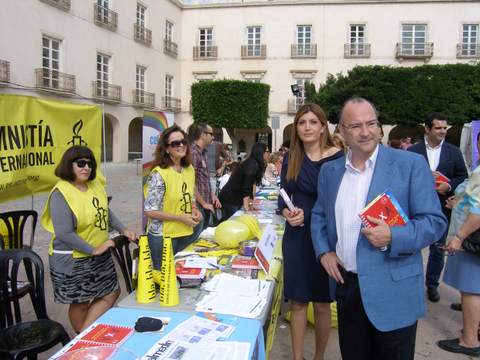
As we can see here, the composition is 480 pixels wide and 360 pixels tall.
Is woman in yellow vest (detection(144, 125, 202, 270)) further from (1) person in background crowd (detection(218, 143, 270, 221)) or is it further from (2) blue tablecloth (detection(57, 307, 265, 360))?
(1) person in background crowd (detection(218, 143, 270, 221))

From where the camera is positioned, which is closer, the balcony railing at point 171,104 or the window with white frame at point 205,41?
the balcony railing at point 171,104

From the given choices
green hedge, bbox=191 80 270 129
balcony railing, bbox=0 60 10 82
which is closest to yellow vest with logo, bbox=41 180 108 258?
balcony railing, bbox=0 60 10 82

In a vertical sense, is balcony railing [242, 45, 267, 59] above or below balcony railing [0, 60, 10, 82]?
above

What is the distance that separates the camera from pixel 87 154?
265 centimetres

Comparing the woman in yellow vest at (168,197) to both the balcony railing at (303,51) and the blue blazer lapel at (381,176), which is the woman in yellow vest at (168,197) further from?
the balcony railing at (303,51)

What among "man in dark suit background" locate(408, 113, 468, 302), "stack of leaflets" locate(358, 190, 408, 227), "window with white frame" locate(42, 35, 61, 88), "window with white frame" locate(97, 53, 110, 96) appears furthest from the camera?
"window with white frame" locate(97, 53, 110, 96)

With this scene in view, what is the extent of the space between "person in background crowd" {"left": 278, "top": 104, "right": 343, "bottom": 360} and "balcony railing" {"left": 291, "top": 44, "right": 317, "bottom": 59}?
26030 mm

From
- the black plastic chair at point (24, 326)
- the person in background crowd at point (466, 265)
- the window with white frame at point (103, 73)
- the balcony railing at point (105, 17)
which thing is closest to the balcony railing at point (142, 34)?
the balcony railing at point (105, 17)

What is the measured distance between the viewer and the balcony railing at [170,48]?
2605cm

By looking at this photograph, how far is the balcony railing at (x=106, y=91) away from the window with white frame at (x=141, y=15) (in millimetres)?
4529

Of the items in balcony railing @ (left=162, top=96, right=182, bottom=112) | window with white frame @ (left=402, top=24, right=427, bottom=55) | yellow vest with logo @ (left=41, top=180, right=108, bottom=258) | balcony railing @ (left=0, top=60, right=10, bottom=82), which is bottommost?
yellow vest with logo @ (left=41, top=180, right=108, bottom=258)

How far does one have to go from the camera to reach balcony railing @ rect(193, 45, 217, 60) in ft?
91.9

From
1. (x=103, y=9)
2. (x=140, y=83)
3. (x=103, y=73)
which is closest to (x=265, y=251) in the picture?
(x=103, y=73)

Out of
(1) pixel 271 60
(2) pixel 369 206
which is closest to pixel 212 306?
(2) pixel 369 206
